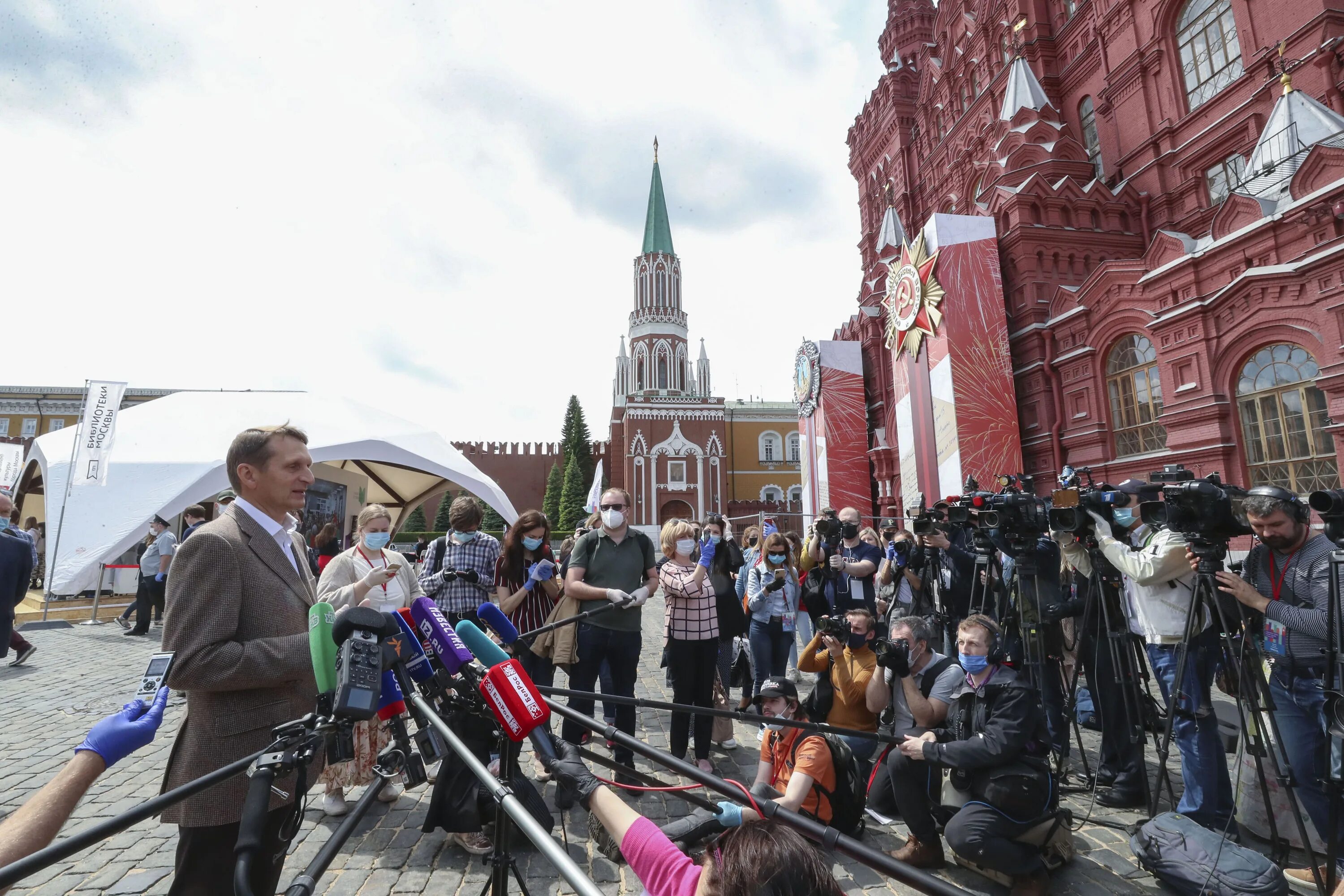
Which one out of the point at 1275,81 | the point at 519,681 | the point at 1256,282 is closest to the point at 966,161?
the point at 1275,81

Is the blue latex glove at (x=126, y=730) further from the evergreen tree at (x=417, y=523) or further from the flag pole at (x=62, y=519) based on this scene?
the evergreen tree at (x=417, y=523)

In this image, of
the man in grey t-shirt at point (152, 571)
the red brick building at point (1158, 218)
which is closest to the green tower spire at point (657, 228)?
the red brick building at point (1158, 218)

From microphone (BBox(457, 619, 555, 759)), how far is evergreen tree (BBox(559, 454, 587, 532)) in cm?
4094

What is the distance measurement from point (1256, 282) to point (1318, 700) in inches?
409

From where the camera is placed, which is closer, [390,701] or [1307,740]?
[390,701]

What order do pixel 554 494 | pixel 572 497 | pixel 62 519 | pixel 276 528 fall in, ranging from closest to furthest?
pixel 276 528, pixel 62 519, pixel 572 497, pixel 554 494

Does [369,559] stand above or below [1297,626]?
above

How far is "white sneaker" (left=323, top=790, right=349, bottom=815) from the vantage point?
12.7 ft

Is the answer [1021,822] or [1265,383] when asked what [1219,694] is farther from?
[1265,383]

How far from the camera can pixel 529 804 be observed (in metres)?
1.61

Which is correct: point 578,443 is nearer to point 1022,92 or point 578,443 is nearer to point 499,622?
point 1022,92

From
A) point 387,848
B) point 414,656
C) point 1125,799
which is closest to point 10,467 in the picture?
point 387,848

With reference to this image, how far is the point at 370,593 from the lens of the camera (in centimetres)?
378

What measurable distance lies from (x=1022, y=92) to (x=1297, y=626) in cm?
1760
